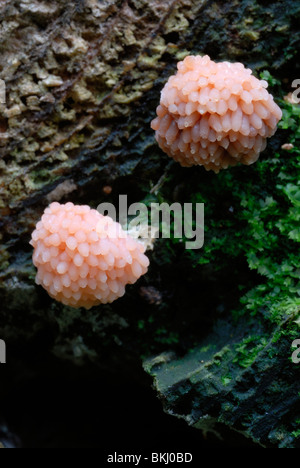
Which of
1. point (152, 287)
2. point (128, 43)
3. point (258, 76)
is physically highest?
point (128, 43)

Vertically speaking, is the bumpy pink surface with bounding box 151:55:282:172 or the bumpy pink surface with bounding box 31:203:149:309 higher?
the bumpy pink surface with bounding box 151:55:282:172

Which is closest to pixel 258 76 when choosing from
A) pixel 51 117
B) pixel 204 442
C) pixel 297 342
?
pixel 51 117

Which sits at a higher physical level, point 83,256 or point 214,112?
point 214,112

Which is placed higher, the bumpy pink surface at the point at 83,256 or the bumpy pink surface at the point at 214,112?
the bumpy pink surface at the point at 214,112
